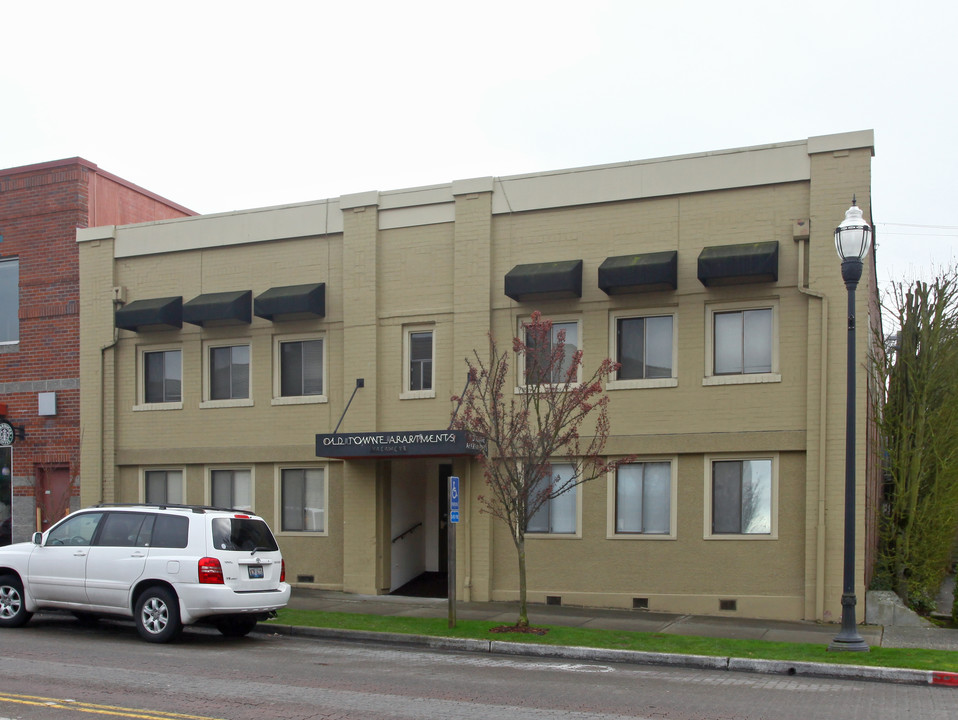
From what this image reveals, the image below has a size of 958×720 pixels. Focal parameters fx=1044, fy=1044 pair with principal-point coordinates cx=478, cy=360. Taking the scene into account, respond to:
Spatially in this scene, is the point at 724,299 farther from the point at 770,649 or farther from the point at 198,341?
the point at 198,341

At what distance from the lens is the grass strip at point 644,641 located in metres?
12.4

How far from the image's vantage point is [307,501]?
19844 millimetres

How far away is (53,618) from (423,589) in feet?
21.8

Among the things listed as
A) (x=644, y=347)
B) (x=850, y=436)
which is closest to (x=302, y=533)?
(x=644, y=347)

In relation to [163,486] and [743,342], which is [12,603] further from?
[743,342]

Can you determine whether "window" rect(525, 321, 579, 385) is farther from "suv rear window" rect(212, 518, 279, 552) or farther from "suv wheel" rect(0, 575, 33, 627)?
"suv wheel" rect(0, 575, 33, 627)

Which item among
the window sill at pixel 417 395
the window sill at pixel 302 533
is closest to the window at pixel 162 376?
the window sill at pixel 302 533

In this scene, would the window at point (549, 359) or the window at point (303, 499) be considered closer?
the window at point (549, 359)

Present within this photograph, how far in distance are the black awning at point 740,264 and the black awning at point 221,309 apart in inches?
341

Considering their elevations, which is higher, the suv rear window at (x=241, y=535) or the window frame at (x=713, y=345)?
the window frame at (x=713, y=345)

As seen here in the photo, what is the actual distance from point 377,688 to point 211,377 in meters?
11.4

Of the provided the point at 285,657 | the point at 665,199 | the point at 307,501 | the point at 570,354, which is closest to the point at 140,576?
the point at 285,657

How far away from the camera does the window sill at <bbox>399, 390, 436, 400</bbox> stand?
61.4 feet

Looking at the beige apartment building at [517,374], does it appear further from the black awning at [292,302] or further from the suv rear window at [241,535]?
the suv rear window at [241,535]
